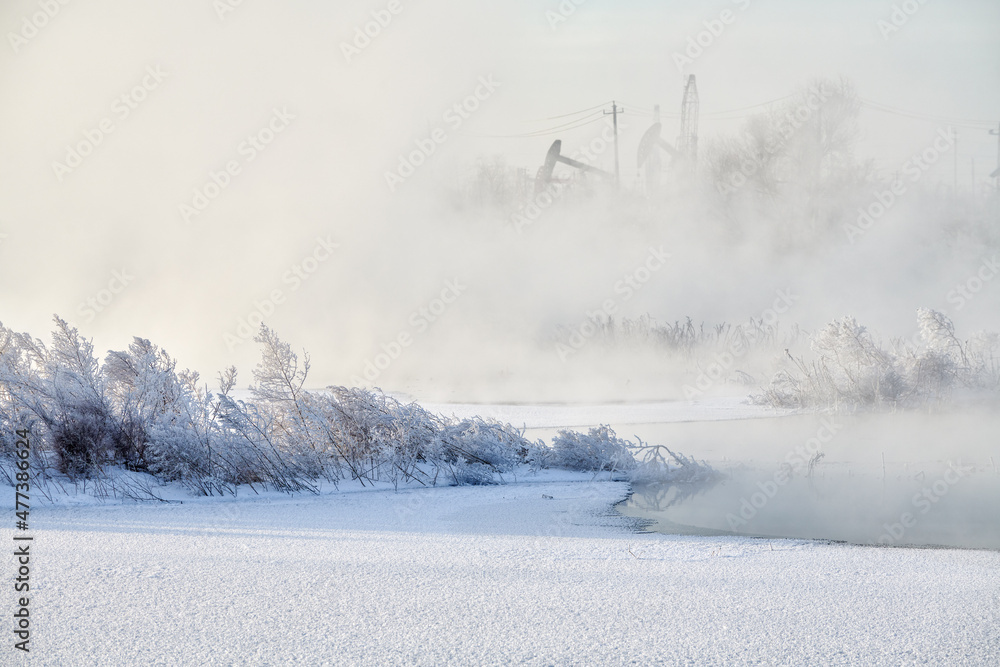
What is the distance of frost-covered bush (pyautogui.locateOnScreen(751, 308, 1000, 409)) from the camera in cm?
956

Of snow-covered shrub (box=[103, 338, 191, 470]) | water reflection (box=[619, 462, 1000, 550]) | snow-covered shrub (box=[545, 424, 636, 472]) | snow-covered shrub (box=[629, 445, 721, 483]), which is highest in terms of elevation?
snow-covered shrub (box=[103, 338, 191, 470])

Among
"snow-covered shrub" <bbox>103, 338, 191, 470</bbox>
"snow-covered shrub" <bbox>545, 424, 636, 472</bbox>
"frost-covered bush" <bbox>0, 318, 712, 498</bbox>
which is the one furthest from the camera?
"snow-covered shrub" <bbox>545, 424, 636, 472</bbox>

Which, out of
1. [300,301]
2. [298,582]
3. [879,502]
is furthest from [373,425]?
[300,301]

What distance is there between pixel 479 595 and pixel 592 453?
141 inches

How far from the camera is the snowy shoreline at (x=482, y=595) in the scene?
2.87 meters

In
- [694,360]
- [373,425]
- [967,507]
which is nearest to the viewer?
[967,507]

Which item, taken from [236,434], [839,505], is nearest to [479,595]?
[839,505]

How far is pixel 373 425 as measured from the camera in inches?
269

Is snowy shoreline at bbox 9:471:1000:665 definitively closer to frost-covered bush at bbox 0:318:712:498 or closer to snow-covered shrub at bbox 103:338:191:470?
frost-covered bush at bbox 0:318:712:498

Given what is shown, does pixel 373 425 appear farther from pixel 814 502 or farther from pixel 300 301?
pixel 300 301

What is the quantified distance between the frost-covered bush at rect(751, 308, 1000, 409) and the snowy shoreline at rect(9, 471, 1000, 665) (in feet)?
18.8

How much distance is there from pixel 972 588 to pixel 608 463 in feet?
11.7

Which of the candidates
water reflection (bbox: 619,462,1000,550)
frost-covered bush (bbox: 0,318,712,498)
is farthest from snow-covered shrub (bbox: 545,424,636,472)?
water reflection (bbox: 619,462,1000,550)

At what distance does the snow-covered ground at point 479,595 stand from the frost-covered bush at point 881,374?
226 inches
